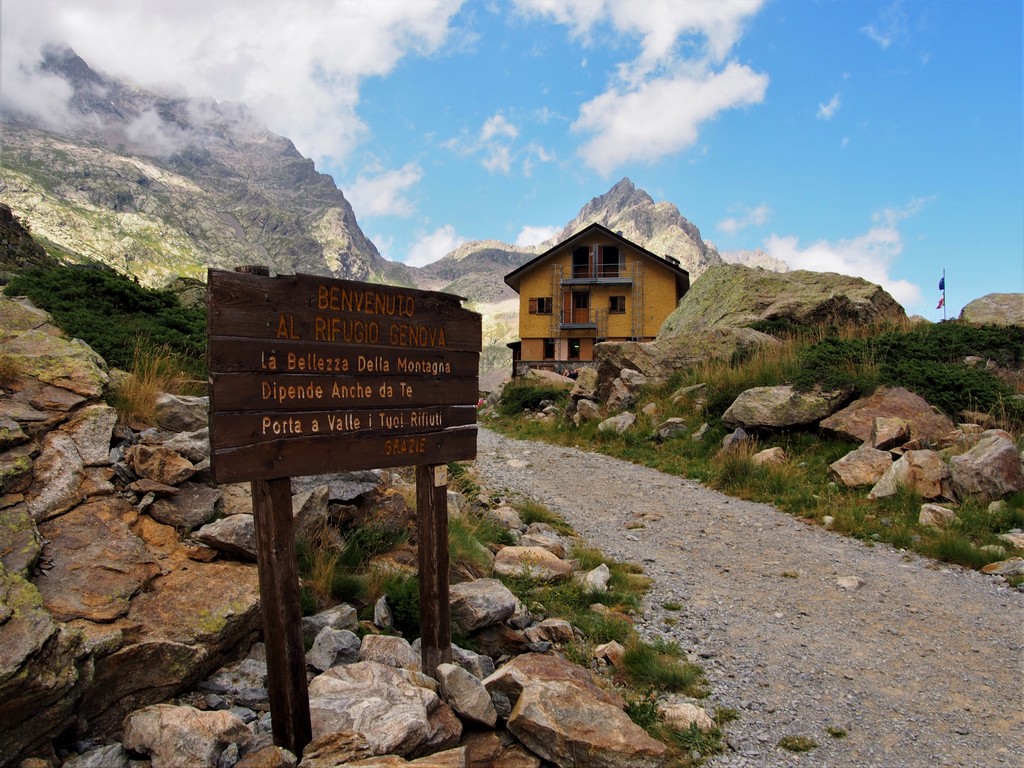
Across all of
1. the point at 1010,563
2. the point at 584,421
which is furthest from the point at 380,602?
the point at 584,421

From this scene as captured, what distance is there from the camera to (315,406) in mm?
3926

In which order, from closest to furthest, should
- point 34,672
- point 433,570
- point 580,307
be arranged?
point 34,672
point 433,570
point 580,307

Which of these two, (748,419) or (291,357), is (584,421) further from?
(291,357)

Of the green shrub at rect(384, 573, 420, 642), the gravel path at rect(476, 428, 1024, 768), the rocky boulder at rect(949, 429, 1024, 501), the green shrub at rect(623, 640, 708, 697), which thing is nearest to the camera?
the gravel path at rect(476, 428, 1024, 768)

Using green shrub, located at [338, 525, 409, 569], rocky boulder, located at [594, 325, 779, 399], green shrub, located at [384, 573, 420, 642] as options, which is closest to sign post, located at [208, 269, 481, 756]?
green shrub, located at [384, 573, 420, 642]

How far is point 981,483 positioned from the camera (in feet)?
29.7

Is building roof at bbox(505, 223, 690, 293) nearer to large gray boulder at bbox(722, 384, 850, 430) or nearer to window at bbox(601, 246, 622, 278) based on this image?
window at bbox(601, 246, 622, 278)

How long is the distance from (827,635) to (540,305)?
42.7m

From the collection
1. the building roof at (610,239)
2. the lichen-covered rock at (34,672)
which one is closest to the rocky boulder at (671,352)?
the lichen-covered rock at (34,672)

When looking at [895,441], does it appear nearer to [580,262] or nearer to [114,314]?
[114,314]

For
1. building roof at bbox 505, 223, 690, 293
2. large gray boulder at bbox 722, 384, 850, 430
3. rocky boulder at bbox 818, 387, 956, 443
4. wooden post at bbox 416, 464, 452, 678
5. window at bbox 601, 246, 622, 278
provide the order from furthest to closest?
window at bbox 601, 246, 622, 278 → building roof at bbox 505, 223, 690, 293 → large gray boulder at bbox 722, 384, 850, 430 → rocky boulder at bbox 818, 387, 956, 443 → wooden post at bbox 416, 464, 452, 678

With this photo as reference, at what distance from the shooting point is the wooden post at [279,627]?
3596mm

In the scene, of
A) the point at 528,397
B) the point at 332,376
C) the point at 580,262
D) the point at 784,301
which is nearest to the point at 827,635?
the point at 332,376

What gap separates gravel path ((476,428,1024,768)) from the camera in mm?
4383
